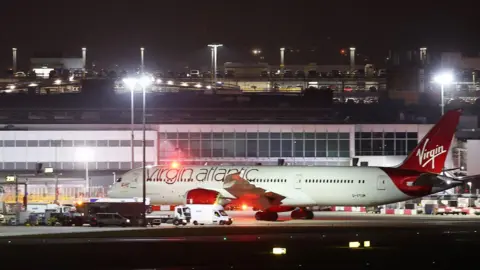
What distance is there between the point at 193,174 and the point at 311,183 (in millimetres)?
10456

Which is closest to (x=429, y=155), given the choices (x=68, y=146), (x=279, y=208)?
(x=279, y=208)

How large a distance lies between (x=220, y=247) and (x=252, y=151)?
70.5 meters

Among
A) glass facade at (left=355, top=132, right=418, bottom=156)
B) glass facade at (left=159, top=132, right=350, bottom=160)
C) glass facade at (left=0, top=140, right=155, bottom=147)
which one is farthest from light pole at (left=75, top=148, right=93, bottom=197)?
glass facade at (left=355, top=132, right=418, bottom=156)

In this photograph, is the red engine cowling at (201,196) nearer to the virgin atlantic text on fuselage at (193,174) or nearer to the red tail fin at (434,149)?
the virgin atlantic text on fuselage at (193,174)

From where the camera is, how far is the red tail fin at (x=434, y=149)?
9906cm

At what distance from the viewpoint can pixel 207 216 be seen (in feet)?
295

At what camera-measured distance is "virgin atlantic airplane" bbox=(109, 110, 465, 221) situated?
9769 cm

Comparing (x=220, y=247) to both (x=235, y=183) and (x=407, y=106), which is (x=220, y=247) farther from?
(x=407, y=106)

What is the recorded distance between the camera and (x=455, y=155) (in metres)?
134

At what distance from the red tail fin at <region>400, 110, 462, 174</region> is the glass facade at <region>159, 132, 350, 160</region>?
35.8m

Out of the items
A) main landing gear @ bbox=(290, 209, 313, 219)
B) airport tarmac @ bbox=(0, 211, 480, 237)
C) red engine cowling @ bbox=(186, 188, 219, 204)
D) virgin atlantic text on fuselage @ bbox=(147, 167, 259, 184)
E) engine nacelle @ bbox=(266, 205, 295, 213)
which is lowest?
airport tarmac @ bbox=(0, 211, 480, 237)

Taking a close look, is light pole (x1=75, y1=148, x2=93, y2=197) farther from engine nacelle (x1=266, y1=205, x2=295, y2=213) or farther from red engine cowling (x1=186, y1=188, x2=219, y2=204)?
engine nacelle (x1=266, y1=205, x2=295, y2=213)

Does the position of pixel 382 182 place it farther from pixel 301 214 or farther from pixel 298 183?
pixel 301 214

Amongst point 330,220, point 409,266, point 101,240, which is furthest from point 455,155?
point 409,266
